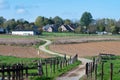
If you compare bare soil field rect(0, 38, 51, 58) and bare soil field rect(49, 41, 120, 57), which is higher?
bare soil field rect(0, 38, 51, 58)

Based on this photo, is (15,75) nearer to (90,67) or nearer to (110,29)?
(90,67)

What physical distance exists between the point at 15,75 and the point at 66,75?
683 cm

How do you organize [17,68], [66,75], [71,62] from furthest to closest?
[71,62], [66,75], [17,68]

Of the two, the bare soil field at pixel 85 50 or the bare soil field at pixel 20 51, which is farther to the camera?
the bare soil field at pixel 85 50

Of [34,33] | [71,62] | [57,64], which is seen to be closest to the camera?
[57,64]

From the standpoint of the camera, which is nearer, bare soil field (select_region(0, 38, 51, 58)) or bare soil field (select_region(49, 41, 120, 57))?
bare soil field (select_region(0, 38, 51, 58))

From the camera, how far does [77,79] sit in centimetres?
2820

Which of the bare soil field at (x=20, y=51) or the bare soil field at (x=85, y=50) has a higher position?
the bare soil field at (x=20, y=51)

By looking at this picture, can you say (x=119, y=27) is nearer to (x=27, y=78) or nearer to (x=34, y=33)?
(x=34, y=33)

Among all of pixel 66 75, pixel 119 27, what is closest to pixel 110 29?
pixel 119 27

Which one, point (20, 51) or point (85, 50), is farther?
point (85, 50)

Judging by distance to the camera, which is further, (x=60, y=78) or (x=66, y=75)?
(x=66, y=75)

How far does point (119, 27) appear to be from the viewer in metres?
198

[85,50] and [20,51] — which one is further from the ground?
[20,51]
